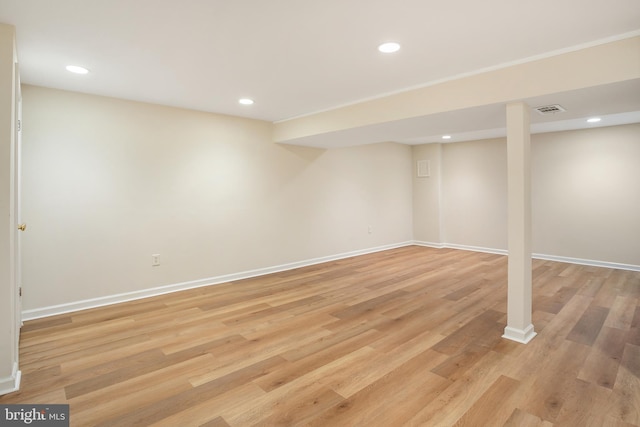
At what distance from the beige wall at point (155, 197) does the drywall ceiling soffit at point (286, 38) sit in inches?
21.7

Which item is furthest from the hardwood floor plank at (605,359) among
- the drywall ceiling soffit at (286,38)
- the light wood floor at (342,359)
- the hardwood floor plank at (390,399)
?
the drywall ceiling soffit at (286,38)

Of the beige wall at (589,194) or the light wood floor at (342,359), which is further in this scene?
the beige wall at (589,194)

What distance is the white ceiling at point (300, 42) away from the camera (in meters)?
1.92

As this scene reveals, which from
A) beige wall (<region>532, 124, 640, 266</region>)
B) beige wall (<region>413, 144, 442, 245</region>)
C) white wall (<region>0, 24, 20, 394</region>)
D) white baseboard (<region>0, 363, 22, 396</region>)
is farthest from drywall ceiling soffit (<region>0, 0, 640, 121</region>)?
beige wall (<region>413, 144, 442, 245</region>)

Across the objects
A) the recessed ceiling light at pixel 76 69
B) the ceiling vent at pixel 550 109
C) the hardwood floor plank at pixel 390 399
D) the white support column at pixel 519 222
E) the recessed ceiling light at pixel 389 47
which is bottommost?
the hardwood floor plank at pixel 390 399

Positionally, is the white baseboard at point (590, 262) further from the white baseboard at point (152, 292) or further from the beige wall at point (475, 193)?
the white baseboard at point (152, 292)

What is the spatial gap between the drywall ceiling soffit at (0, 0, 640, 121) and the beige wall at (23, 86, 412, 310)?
0.55 m

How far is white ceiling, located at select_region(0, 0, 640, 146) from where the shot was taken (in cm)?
192

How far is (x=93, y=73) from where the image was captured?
2.94m

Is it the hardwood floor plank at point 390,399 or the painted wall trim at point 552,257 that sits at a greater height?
the hardwood floor plank at point 390,399

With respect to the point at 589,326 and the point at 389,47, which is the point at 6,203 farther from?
the point at 589,326

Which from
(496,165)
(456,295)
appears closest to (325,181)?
(456,295)

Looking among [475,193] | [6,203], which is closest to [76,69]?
[6,203]

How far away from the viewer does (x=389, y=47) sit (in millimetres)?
2426
